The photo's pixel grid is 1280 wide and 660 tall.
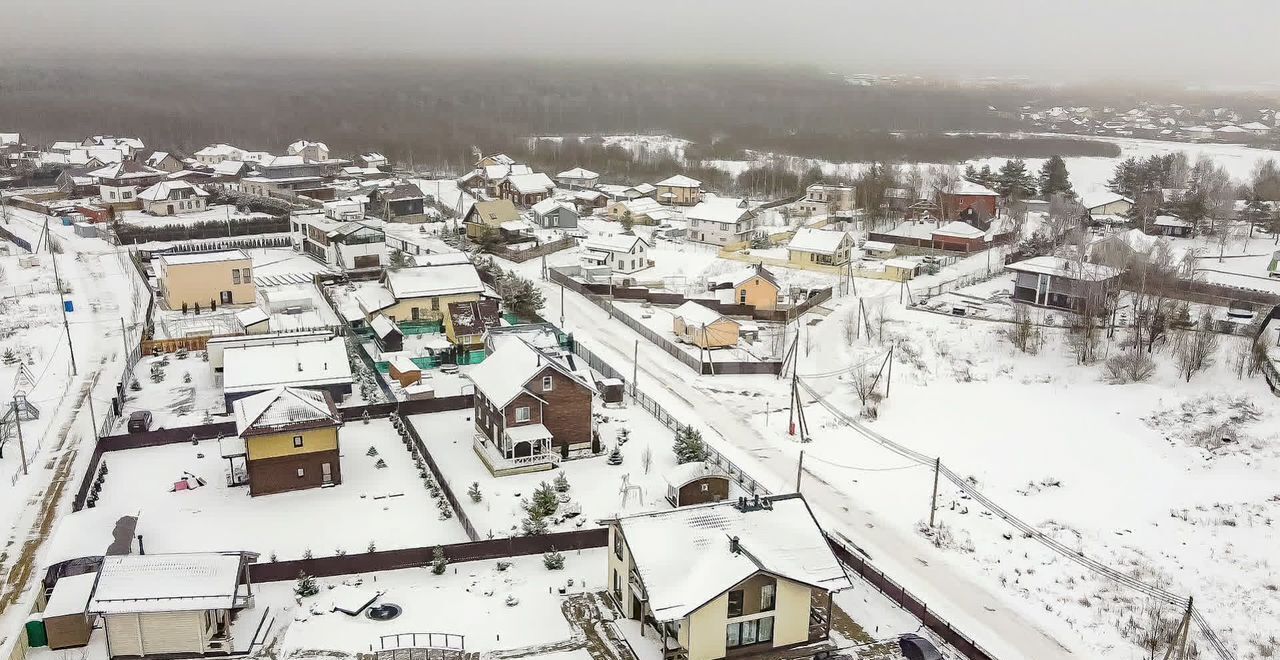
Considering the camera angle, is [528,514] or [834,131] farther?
[834,131]

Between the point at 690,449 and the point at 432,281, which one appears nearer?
the point at 690,449

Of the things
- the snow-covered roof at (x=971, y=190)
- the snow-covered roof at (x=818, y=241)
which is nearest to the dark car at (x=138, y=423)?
the snow-covered roof at (x=818, y=241)

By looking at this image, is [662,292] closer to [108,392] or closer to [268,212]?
[108,392]

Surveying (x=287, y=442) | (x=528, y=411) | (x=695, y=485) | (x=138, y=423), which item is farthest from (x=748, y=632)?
(x=138, y=423)

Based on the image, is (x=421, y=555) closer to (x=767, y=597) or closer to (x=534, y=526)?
(x=534, y=526)

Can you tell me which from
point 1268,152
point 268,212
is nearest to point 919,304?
point 268,212
